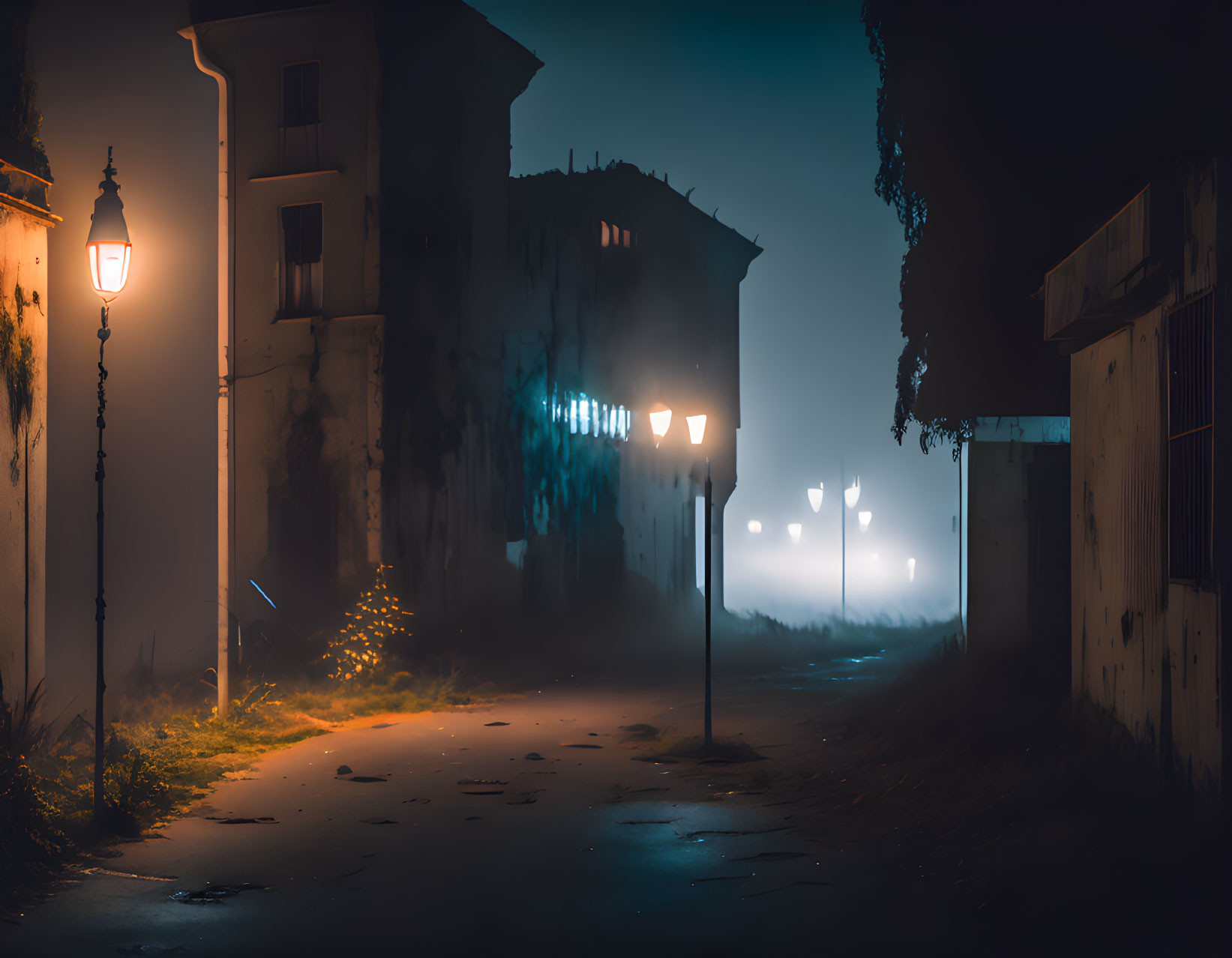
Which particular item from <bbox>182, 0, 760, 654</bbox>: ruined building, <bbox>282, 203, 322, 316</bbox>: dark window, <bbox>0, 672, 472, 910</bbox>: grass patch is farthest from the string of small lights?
<bbox>282, 203, 322, 316</bbox>: dark window

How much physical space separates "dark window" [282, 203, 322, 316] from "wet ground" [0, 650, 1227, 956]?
9960mm

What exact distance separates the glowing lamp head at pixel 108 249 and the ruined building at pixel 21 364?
1.03m

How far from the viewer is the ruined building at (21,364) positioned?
9031mm

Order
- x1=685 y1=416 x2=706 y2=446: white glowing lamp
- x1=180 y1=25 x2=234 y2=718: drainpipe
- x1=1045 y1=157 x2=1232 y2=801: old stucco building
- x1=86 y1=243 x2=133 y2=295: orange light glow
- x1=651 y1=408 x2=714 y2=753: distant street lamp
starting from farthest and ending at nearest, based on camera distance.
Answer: x1=180 y1=25 x2=234 y2=718: drainpipe → x1=685 y1=416 x2=706 y2=446: white glowing lamp → x1=651 y1=408 x2=714 y2=753: distant street lamp → x1=86 y1=243 x2=133 y2=295: orange light glow → x1=1045 y1=157 x2=1232 y2=801: old stucco building

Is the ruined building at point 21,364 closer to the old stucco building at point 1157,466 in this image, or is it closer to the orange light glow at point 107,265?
the orange light glow at point 107,265

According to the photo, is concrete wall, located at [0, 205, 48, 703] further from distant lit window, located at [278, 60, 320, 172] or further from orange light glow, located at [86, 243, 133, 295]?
distant lit window, located at [278, 60, 320, 172]

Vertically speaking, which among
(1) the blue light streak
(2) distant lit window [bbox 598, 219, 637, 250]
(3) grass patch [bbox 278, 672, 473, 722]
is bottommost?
(3) grass patch [bbox 278, 672, 473, 722]

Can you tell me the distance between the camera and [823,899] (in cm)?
626

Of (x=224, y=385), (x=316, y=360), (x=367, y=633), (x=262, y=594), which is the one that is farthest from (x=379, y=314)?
(x=367, y=633)

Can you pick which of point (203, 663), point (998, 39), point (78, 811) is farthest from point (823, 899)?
point (203, 663)

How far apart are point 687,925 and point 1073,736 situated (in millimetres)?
4594

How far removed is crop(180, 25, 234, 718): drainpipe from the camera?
13180 mm

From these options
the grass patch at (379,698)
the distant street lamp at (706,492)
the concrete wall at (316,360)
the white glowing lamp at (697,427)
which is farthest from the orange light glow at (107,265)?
the concrete wall at (316,360)

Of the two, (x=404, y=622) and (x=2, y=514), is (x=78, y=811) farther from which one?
(x=404, y=622)
